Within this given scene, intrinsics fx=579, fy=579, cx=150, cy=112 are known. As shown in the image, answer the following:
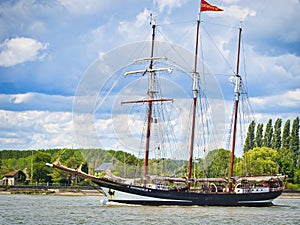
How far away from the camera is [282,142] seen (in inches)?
5832

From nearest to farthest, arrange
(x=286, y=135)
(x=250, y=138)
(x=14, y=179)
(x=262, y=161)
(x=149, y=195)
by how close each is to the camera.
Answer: (x=149, y=195), (x=262, y=161), (x=286, y=135), (x=14, y=179), (x=250, y=138)

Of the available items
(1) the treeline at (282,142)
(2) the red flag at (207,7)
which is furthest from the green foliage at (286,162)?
(2) the red flag at (207,7)

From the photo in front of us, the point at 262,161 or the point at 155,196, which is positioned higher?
the point at 262,161

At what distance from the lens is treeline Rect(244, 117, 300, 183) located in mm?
139250

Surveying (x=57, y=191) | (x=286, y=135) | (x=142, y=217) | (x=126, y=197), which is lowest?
(x=57, y=191)

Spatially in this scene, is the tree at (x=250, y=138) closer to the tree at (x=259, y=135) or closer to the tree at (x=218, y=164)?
the tree at (x=259, y=135)

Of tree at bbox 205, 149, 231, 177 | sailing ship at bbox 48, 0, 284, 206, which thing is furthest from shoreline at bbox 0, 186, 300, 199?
sailing ship at bbox 48, 0, 284, 206

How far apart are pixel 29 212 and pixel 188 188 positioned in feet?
83.1

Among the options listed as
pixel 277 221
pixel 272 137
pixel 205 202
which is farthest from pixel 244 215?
pixel 272 137

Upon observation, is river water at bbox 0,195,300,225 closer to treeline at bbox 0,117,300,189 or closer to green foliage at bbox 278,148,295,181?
treeline at bbox 0,117,300,189

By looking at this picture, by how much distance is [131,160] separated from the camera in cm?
Answer: 12700

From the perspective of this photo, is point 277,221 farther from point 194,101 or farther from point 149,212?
point 194,101

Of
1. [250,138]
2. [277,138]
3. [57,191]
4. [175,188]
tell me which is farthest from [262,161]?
[175,188]

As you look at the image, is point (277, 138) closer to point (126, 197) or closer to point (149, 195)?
point (149, 195)
